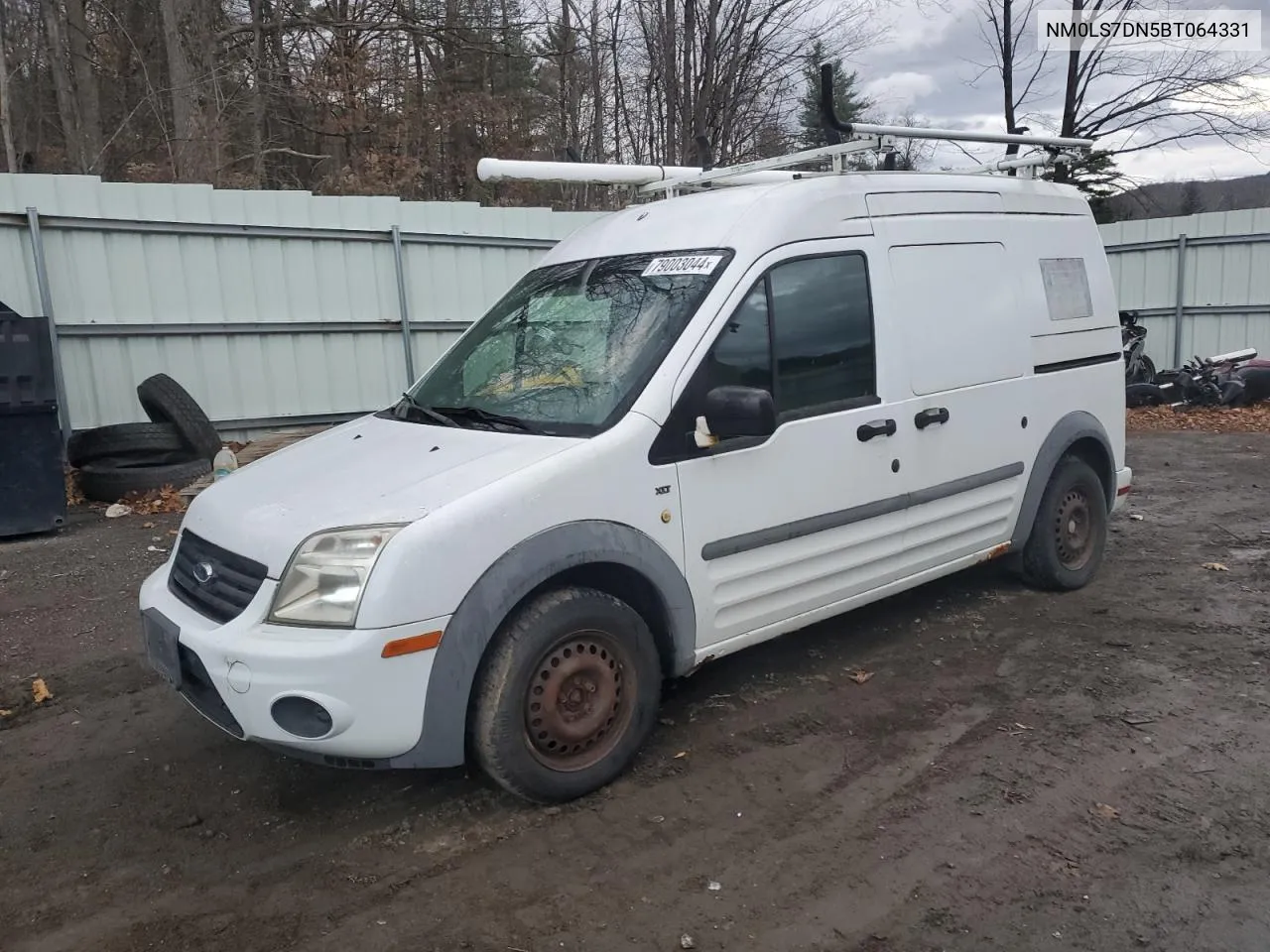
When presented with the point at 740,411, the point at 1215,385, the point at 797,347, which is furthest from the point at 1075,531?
the point at 1215,385

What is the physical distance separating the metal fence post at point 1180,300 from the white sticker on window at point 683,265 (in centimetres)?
1288

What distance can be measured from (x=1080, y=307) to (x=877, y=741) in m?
2.98

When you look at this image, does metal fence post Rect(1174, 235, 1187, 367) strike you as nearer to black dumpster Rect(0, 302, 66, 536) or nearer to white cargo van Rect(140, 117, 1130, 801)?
white cargo van Rect(140, 117, 1130, 801)

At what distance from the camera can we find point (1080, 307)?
550cm

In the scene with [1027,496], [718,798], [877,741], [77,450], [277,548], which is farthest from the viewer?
[77,450]

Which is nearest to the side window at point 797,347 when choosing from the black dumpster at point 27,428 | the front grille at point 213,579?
the front grille at point 213,579

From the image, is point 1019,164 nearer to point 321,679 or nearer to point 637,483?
point 637,483

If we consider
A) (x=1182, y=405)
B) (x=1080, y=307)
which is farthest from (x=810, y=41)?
(x=1080, y=307)

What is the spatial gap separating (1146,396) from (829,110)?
35.9ft

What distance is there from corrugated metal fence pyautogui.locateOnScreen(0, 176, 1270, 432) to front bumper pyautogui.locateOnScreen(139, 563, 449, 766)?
7.05 meters

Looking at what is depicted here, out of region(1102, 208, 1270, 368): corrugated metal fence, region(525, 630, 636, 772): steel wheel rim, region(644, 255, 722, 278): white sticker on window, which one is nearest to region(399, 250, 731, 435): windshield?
region(644, 255, 722, 278): white sticker on window

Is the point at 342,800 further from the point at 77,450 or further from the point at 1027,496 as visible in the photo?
the point at 77,450

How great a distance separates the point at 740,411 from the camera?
351cm

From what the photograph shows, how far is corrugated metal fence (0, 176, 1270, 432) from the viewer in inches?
A: 348
